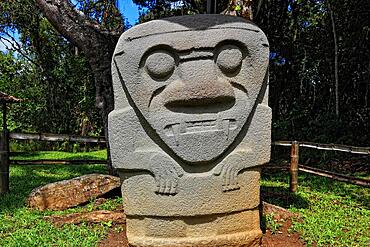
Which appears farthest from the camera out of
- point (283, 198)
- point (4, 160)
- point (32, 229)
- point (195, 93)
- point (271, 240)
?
point (4, 160)

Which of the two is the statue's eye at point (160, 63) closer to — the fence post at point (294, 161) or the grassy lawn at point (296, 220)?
the grassy lawn at point (296, 220)

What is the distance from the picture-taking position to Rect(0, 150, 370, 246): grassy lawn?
13.7ft

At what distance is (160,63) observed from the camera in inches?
125

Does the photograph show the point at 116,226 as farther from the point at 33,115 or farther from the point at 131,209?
the point at 33,115

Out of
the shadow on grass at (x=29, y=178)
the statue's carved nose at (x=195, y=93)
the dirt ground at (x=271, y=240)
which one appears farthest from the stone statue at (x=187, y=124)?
the shadow on grass at (x=29, y=178)

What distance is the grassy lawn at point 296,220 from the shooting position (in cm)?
416

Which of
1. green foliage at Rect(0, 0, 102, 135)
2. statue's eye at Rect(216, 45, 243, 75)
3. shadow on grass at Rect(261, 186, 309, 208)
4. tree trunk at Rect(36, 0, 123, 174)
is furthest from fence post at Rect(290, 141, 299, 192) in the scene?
green foliage at Rect(0, 0, 102, 135)

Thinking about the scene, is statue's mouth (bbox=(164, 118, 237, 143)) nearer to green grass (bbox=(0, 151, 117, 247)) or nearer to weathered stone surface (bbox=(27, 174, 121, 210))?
green grass (bbox=(0, 151, 117, 247))

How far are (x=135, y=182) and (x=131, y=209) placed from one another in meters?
0.25

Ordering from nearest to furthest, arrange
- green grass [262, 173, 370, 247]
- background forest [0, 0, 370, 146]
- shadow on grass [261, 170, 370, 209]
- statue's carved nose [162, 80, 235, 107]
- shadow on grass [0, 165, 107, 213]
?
statue's carved nose [162, 80, 235, 107]
green grass [262, 173, 370, 247]
shadow on grass [0, 165, 107, 213]
shadow on grass [261, 170, 370, 209]
background forest [0, 0, 370, 146]

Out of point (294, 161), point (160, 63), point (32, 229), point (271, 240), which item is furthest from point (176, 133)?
point (294, 161)

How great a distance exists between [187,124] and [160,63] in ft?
1.81

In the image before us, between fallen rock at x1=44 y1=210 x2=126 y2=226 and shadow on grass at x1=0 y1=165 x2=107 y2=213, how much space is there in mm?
1026

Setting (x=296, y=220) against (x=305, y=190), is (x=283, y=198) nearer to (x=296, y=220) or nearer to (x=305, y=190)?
(x=305, y=190)
